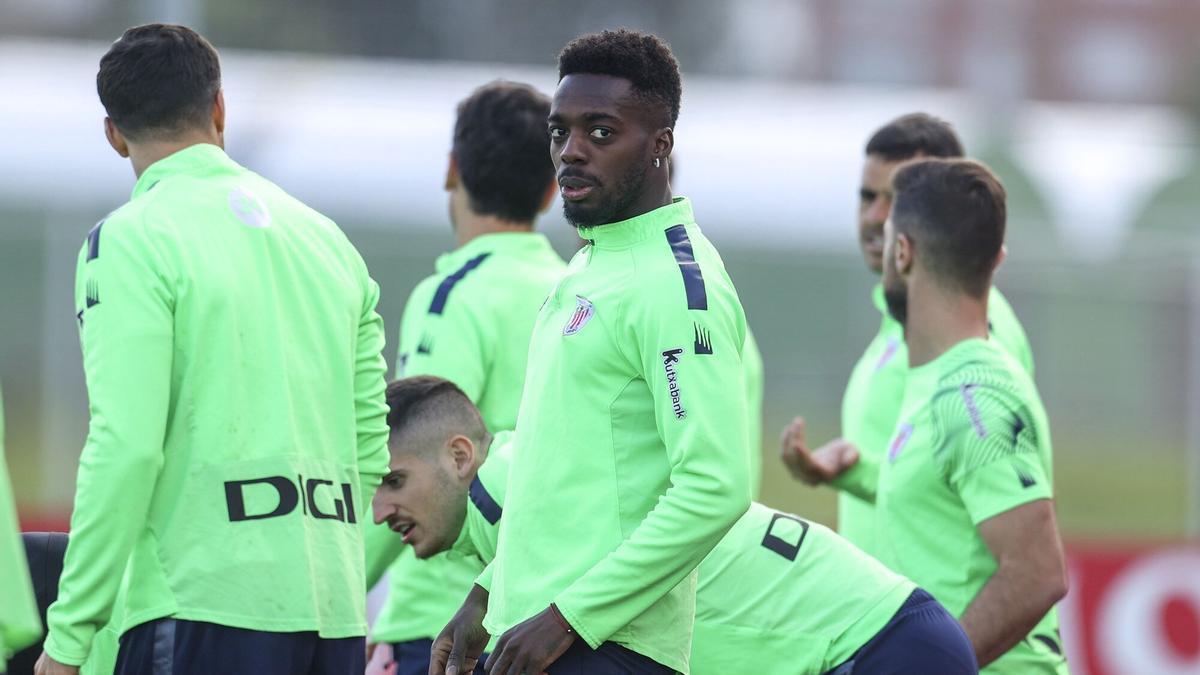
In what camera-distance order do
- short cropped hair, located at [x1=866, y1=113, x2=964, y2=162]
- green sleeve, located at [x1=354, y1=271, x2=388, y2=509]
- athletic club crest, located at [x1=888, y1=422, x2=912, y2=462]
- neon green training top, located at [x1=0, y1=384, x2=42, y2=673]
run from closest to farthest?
neon green training top, located at [x1=0, y1=384, x2=42, y2=673] → green sleeve, located at [x1=354, y1=271, x2=388, y2=509] → athletic club crest, located at [x1=888, y1=422, x2=912, y2=462] → short cropped hair, located at [x1=866, y1=113, x2=964, y2=162]

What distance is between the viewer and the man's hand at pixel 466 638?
3.83 metres

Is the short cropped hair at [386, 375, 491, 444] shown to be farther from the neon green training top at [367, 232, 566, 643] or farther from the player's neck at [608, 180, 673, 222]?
the player's neck at [608, 180, 673, 222]

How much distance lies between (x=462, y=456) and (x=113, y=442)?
1.10 meters

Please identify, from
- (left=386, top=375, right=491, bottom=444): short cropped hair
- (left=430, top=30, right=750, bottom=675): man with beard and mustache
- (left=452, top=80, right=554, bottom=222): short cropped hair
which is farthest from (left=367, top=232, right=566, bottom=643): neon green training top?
(left=430, top=30, right=750, bottom=675): man with beard and mustache

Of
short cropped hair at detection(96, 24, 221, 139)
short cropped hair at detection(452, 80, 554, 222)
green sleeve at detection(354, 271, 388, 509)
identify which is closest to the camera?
short cropped hair at detection(96, 24, 221, 139)

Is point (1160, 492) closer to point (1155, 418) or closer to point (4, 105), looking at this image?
point (1155, 418)

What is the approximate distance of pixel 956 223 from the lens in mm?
4945

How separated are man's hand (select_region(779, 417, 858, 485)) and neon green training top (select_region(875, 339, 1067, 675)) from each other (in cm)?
55

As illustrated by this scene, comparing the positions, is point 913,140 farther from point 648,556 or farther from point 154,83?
point 648,556

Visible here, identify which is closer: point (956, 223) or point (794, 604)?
point (794, 604)

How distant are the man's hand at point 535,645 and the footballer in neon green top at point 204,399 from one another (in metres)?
0.76

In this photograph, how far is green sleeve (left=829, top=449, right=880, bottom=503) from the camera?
5.47 metres

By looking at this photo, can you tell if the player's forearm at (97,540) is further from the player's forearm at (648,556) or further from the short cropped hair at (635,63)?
the short cropped hair at (635,63)

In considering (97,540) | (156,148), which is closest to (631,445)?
(97,540)
